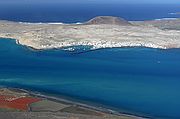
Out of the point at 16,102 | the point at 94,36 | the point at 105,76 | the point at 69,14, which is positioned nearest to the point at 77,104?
the point at 16,102

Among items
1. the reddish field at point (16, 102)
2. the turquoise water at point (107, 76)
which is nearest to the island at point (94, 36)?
the turquoise water at point (107, 76)

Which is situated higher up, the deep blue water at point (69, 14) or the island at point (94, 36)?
the deep blue water at point (69, 14)

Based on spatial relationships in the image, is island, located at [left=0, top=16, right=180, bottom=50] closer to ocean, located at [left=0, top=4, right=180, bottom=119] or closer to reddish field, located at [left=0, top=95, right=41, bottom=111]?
ocean, located at [left=0, top=4, right=180, bottom=119]

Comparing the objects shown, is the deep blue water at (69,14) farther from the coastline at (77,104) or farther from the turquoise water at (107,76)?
the coastline at (77,104)

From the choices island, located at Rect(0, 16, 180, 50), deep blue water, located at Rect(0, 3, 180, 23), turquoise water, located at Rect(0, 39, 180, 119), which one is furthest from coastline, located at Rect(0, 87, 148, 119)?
deep blue water, located at Rect(0, 3, 180, 23)

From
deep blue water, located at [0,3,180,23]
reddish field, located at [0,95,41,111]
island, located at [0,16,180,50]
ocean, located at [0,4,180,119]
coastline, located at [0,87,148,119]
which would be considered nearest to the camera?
coastline, located at [0,87,148,119]

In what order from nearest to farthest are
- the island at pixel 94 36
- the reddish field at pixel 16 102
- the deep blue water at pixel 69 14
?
1. the reddish field at pixel 16 102
2. the island at pixel 94 36
3. the deep blue water at pixel 69 14

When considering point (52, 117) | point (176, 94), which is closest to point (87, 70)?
point (176, 94)

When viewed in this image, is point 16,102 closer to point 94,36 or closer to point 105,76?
point 105,76

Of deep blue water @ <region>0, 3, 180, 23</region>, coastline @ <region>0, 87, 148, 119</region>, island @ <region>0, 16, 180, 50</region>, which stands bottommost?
coastline @ <region>0, 87, 148, 119</region>
